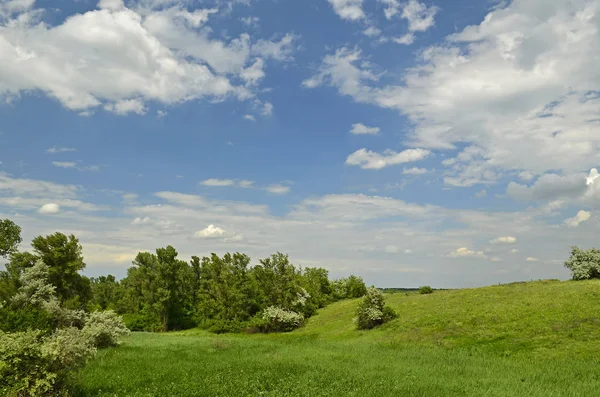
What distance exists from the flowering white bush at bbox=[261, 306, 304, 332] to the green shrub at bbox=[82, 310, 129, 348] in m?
32.7

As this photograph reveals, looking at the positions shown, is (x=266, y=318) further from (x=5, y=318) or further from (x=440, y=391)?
(x=440, y=391)

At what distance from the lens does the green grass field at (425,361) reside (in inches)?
751

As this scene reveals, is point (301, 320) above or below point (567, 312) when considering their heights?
below

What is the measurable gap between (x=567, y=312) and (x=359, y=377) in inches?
1067

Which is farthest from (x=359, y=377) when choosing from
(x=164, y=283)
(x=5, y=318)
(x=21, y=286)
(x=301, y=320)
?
(x=164, y=283)

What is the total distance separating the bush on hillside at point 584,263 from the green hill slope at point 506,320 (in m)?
4.24

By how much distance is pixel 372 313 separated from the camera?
50.2 metres

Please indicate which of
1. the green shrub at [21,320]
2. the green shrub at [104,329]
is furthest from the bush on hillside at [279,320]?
the green shrub at [21,320]

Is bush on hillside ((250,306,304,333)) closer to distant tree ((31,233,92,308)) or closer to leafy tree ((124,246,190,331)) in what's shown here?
leafy tree ((124,246,190,331))

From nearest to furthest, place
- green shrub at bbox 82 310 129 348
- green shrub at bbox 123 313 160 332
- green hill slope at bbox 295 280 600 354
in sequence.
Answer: green hill slope at bbox 295 280 600 354 → green shrub at bbox 82 310 129 348 → green shrub at bbox 123 313 160 332

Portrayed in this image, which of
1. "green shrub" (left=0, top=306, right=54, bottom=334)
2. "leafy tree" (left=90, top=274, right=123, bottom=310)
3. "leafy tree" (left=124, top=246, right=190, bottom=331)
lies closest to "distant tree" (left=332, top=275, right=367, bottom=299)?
"leafy tree" (left=124, top=246, right=190, bottom=331)

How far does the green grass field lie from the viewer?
19078 mm

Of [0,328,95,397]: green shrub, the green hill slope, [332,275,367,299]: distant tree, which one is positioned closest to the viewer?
[0,328,95,397]: green shrub

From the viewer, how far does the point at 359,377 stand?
2141 cm
